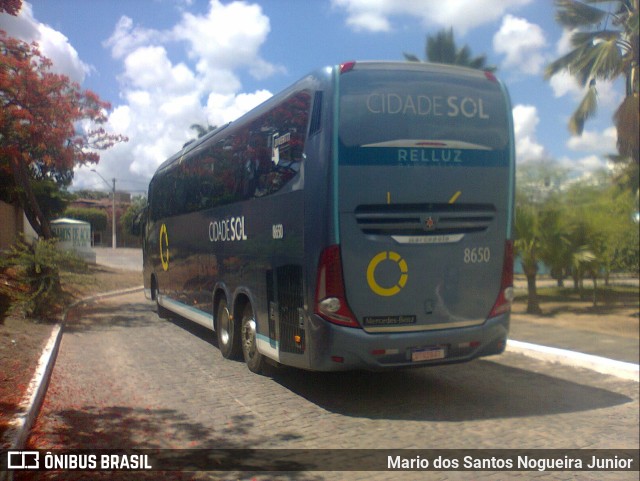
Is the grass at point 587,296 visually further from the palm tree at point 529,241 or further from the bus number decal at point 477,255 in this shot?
the bus number decal at point 477,255

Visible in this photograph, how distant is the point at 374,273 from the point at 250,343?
283 cm

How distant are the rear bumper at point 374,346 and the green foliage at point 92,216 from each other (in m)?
10.2

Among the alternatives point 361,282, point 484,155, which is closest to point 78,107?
point 361,282

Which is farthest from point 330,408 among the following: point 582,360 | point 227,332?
point 582,360

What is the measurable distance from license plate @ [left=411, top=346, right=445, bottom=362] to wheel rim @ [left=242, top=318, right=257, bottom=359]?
8.38 feet

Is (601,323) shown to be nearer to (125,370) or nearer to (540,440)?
(540,440)

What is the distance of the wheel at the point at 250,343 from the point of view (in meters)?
8.47

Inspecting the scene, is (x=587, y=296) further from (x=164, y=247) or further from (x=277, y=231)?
(x=277, y=231)

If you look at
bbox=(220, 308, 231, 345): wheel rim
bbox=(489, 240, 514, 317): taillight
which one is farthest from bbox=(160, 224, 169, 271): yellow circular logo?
bbox=(489, 240, 514, 317): taillight

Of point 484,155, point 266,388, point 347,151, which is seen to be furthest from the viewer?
point 266,388

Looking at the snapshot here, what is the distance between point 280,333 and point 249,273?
1383 millimetres

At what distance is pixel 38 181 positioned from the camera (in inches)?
355

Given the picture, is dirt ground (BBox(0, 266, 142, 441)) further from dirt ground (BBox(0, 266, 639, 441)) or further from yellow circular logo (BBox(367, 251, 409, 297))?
yellow circular logo (BBox(367, 251, 409, 297))

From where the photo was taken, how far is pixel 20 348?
8461mm
